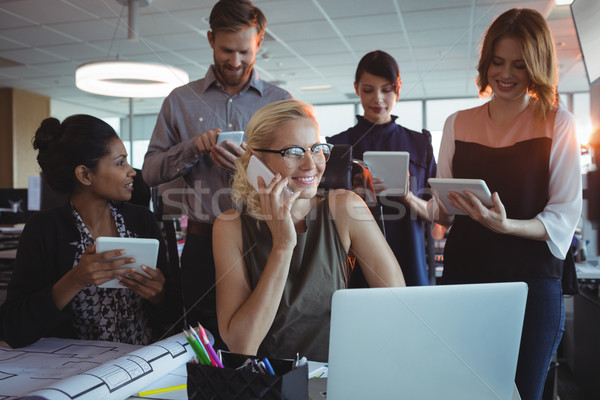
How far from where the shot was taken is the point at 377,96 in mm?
2215

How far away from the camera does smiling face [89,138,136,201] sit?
5.49ft

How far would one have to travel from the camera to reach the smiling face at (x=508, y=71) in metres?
1.49

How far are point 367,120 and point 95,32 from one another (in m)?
4.89


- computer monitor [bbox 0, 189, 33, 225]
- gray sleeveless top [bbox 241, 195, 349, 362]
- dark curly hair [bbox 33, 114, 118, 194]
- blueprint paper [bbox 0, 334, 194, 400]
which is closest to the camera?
blueprint paper [bbox 0, 334, 194, 400]

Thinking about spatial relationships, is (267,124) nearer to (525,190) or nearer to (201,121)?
(201,121)

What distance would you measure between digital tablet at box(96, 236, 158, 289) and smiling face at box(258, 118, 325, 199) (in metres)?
0.41

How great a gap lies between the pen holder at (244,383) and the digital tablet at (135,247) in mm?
640

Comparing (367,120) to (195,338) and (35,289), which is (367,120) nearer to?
(35,289)

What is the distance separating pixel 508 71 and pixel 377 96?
768mm

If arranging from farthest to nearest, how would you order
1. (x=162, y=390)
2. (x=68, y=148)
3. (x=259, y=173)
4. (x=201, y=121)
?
(x=201, y=121) → (x=68, y=148) → (x=259, y=173) → (x=162, y=390)

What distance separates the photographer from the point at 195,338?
0.73m

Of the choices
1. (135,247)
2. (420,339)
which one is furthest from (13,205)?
(420,339)

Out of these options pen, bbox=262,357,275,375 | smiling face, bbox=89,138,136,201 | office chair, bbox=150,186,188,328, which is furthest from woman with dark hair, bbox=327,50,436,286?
pen, bbox=262,357,275,375

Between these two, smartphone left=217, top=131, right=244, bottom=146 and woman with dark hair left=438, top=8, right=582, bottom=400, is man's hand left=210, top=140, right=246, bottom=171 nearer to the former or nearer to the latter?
smartphone left=217, top=131, right=244, bottom=146
